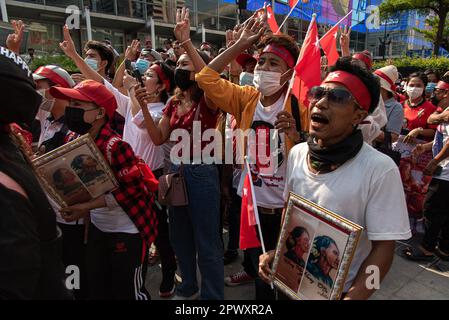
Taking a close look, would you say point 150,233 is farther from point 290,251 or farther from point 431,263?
point 431,263

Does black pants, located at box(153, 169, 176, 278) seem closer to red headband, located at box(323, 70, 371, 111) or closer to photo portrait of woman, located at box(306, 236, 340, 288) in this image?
photo portrait of woman, located at box(306, 236, 340, 288)

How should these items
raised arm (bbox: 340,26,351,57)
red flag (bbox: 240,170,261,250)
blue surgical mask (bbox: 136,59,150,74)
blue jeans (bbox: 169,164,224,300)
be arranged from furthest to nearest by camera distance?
→ blue surgical mask (bbox: 136,59,150,74)
raised arm (bbox: 340,26,351,57)
blue jeans (bbox: 169,164,224,300)
red flag (bbox: 240,170,261,250)

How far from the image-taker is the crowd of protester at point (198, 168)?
1.06 metres

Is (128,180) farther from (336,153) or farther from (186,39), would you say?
(336,153)

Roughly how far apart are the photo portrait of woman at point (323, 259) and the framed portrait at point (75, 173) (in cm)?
124

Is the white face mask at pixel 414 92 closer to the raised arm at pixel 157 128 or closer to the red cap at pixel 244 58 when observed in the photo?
the red cap at pixel 244 58

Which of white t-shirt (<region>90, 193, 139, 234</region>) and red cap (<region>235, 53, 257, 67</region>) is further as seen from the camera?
red cap (<region>235, 53, 257, 67</region>)

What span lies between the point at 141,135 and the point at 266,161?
4.28 ft

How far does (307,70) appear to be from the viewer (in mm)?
2162

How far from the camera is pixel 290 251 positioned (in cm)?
157

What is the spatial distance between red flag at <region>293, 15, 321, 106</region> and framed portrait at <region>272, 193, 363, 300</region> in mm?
929

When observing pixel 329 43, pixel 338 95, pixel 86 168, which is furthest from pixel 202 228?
pixel 329 43

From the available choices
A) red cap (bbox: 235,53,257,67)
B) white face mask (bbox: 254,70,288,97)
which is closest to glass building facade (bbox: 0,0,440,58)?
red cap (bbox: 235,53,257,67)

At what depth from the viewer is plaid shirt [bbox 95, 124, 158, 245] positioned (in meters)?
2.15
